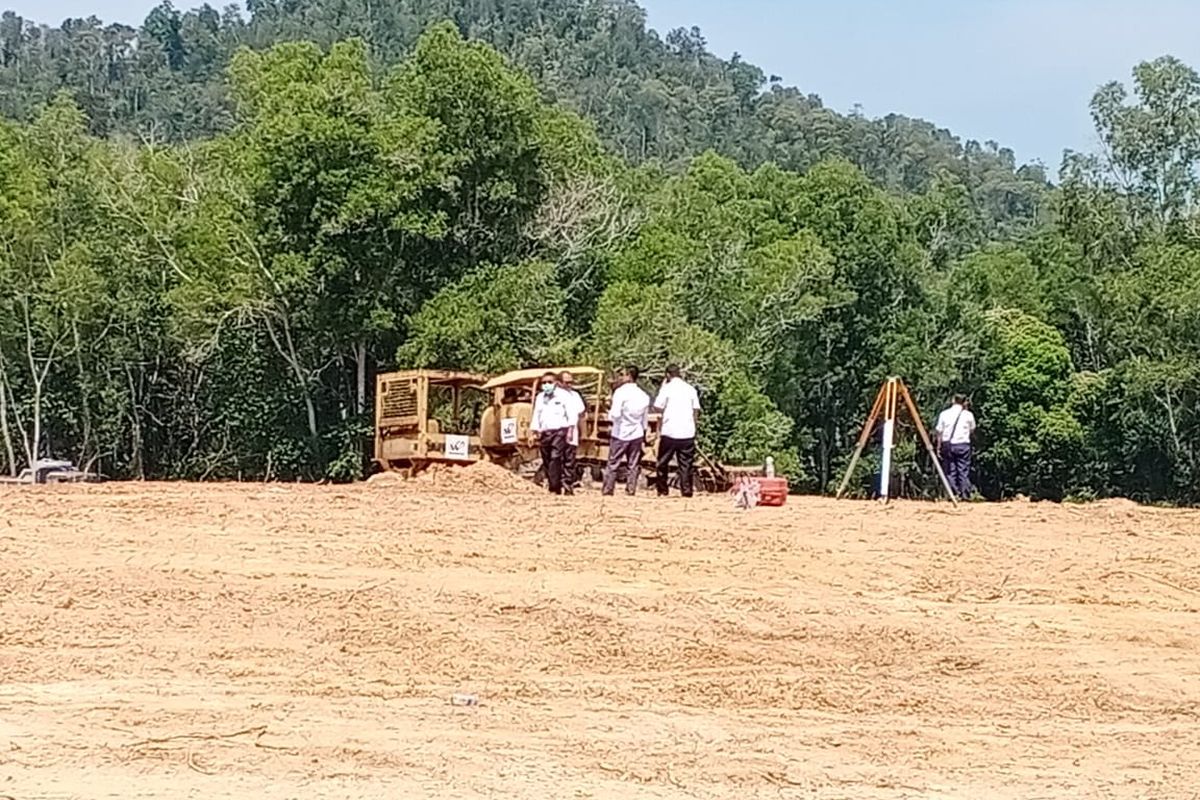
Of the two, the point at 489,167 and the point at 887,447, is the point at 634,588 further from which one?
the point at 489,167

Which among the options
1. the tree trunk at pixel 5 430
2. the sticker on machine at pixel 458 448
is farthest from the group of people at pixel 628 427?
the tree trunk at pixel 5 430

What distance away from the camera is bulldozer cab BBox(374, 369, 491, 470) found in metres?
27.8

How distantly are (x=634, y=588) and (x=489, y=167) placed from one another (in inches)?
1050

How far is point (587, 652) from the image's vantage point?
38.0 feet

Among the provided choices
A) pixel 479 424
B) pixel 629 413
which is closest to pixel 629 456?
pixel 629 413

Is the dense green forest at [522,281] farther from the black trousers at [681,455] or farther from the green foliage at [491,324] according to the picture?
the black trousers at [681,455]

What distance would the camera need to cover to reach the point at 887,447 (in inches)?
808

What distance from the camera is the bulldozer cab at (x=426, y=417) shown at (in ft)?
91.3

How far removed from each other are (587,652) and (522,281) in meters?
26.5

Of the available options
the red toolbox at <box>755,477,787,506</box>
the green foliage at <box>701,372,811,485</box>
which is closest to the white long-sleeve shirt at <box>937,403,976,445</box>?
the red toolbox at <box>755,477,787,506</box>

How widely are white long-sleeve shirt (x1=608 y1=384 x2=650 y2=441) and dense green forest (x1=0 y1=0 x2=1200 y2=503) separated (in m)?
17.0

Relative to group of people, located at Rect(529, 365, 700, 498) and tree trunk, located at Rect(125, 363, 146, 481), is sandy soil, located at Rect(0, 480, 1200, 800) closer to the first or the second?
group of people, located at Rect(529, 365, 700, 498)

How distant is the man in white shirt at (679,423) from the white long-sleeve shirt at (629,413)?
0.82 feet

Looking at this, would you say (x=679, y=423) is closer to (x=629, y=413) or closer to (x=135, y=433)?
(x=629, y=413)
